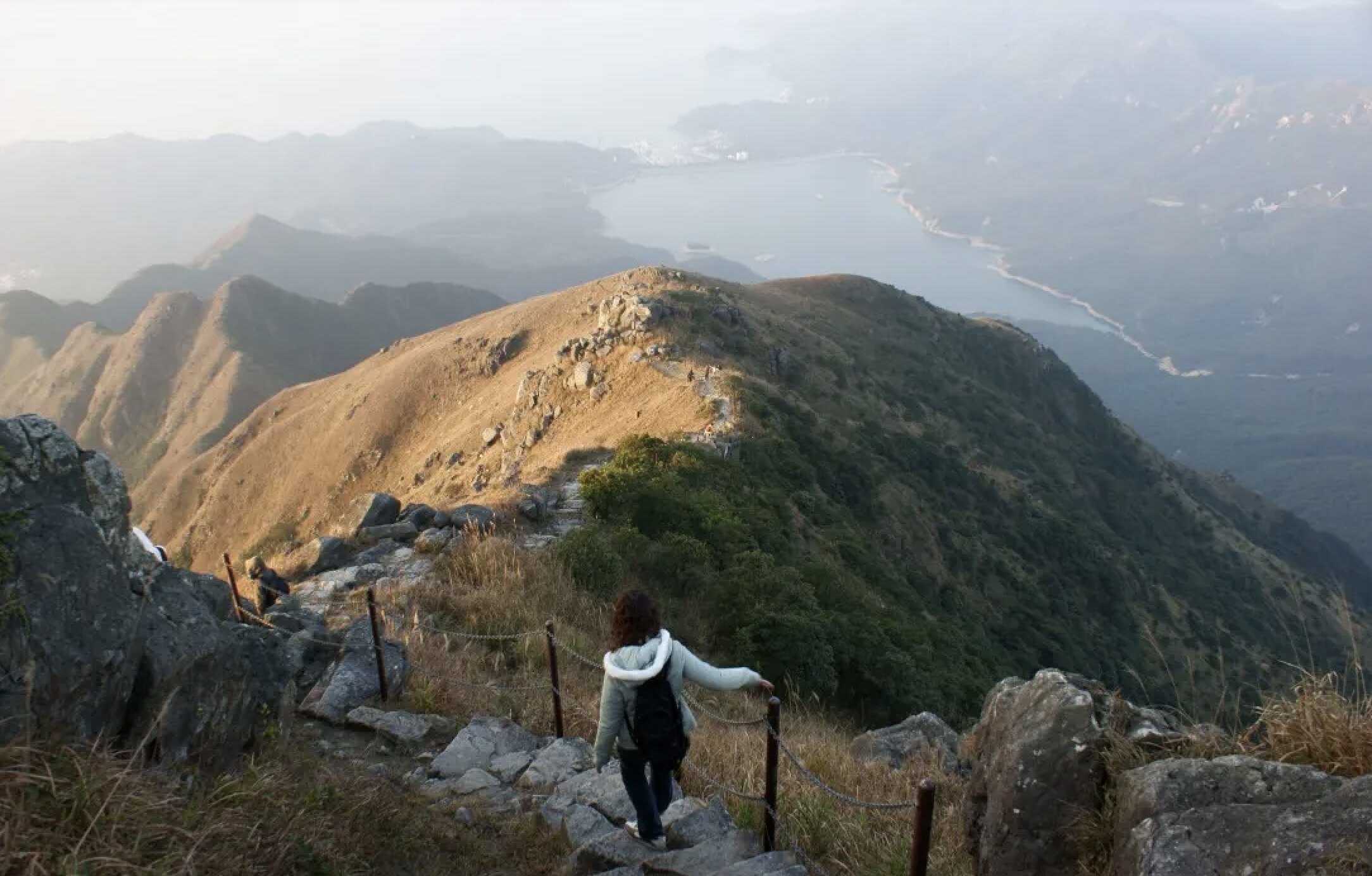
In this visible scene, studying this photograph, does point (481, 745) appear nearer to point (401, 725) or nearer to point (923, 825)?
point (401, 725)

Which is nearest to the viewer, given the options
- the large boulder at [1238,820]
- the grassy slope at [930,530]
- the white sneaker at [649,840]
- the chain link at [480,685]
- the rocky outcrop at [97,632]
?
the large boulder at [1238,820]

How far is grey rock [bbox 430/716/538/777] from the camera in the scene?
6836mm

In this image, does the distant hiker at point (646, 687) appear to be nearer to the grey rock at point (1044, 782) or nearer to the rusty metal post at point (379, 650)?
the grey rock at point (1044, 782)

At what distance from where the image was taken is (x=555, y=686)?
7.47 m

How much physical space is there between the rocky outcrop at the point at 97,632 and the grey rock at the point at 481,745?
1546 millimetres

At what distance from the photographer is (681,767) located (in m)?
6.61

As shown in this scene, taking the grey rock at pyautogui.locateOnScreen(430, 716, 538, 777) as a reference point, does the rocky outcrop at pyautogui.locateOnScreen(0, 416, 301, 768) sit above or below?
above

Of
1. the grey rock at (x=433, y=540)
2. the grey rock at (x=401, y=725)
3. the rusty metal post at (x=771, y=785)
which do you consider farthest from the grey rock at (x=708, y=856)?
the grey rock at (x=433, y=540)

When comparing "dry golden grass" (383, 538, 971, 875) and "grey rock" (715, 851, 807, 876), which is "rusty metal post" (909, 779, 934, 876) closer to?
"dry golden grass" (383, 538, 971, 875)

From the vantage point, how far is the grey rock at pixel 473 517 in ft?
46.0

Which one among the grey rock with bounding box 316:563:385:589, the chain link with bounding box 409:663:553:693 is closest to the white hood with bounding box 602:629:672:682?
the chain link with bounding box 409:663:553:693

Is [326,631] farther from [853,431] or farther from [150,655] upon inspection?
[853,431]

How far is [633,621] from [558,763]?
97.2 inches

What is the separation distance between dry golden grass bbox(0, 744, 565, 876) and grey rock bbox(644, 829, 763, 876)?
68 centimetres
